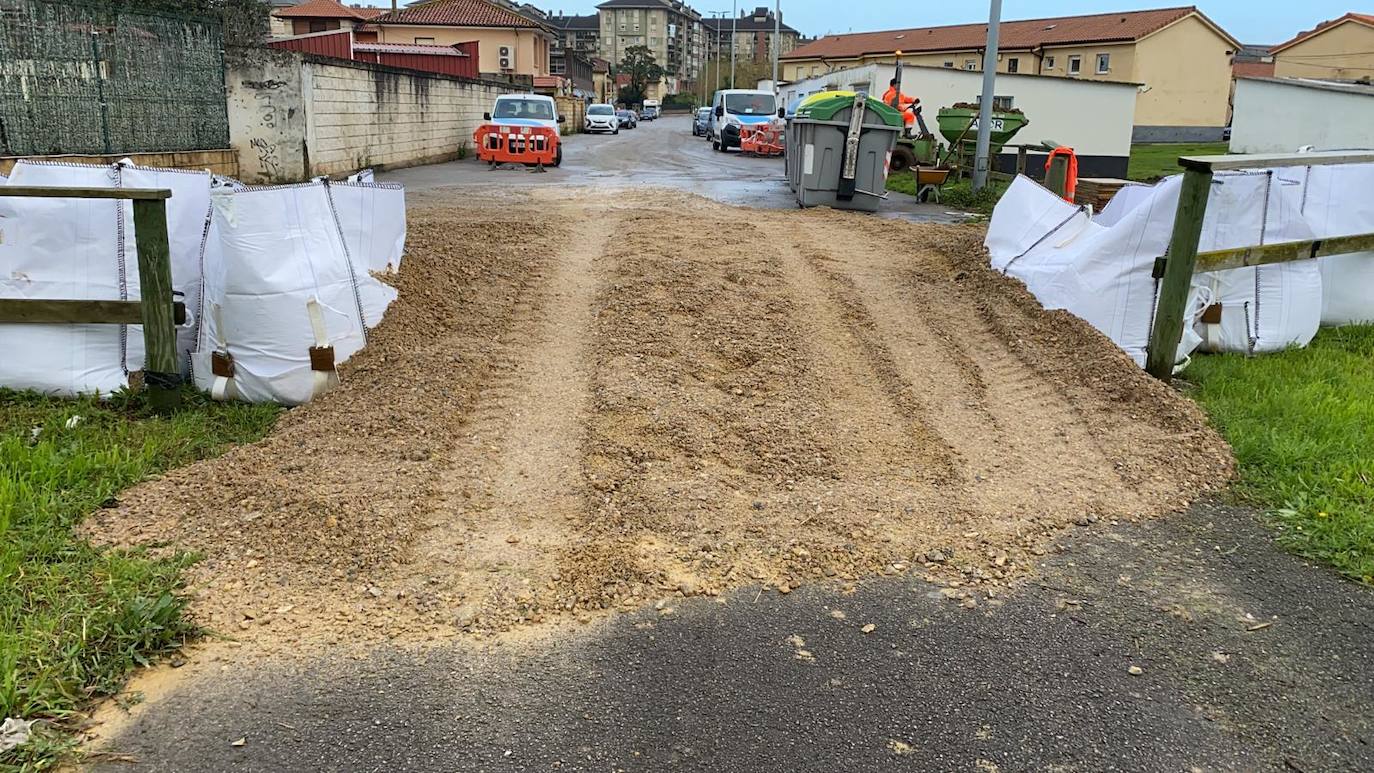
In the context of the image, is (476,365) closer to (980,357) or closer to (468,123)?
(980,357)

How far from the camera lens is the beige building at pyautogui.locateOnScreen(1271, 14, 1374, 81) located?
46.6m

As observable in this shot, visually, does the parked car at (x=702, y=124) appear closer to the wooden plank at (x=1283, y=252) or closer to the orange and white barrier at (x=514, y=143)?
the orange and white barrier at (x=514, y=143)

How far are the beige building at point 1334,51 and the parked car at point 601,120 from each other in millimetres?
33209

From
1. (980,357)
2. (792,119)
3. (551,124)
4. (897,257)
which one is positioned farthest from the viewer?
(551,124)

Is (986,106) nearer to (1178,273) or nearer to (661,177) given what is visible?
(661,177)

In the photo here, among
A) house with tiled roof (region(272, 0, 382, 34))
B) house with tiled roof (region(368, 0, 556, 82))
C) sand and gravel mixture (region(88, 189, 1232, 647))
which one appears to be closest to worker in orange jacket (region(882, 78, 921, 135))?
sand and gravel mixture (region(88, 189, 1232, 647))

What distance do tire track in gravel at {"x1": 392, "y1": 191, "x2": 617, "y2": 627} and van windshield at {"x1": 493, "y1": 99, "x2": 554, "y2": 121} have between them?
16.6m

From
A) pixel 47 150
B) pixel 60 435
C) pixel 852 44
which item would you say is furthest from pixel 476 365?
pixel 852 44

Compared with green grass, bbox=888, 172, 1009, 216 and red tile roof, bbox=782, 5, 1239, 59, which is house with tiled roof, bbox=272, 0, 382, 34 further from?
green grass, bbox=888, 172, 1009, 216

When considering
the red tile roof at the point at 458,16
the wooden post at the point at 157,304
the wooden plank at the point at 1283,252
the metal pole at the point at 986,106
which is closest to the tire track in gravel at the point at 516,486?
the wooden post at the point at 157,304

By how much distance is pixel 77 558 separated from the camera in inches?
149

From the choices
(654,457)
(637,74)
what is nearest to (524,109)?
A: (654,457)

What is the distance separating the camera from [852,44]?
72.9 meters

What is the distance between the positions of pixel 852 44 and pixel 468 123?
169ft
